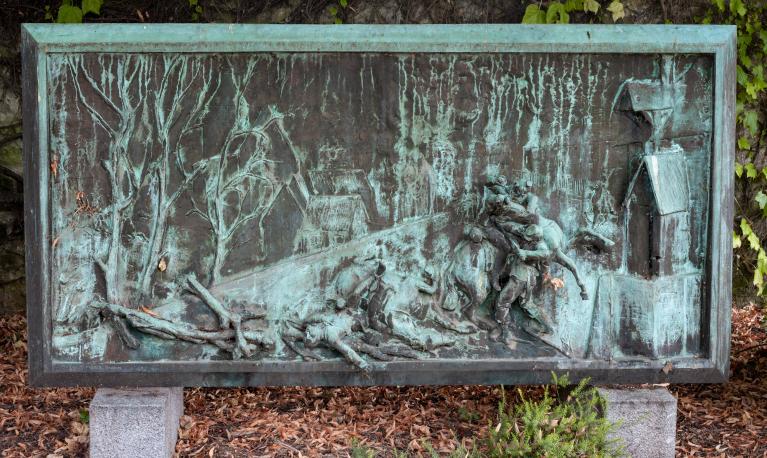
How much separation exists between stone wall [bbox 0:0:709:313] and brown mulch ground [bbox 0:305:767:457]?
1.90 meters

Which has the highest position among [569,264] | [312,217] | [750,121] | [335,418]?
[750,121]

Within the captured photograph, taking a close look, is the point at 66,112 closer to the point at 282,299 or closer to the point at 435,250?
the point at 282,299

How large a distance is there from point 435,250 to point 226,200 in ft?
3.89

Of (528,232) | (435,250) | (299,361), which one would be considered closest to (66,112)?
(299,361)

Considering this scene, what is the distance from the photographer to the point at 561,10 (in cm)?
615

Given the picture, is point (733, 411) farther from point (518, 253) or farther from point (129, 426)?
point (129, 426)

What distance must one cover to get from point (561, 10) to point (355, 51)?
8.03ft

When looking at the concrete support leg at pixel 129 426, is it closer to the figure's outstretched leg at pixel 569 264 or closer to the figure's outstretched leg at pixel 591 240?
the figure's outstretched leg at pixel 569 264

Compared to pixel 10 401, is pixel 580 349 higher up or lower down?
higher up

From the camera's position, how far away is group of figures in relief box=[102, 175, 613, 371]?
440cm

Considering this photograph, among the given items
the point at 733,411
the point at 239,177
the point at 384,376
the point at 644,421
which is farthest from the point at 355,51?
the point at 733,411

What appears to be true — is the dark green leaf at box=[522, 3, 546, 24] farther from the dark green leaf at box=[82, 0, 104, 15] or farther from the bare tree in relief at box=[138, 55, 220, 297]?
the dark green leaf at box=[82, 0, 104, 15]

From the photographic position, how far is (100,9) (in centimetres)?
638

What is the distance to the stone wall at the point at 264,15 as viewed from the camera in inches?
254
